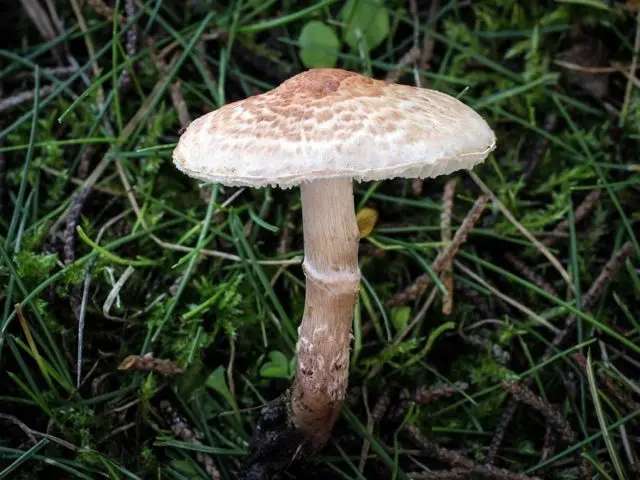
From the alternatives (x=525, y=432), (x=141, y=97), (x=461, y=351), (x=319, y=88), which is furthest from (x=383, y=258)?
(x=141, y=97)

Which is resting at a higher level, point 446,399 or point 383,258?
point 383,258

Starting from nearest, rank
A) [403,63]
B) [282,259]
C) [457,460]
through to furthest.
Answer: [457,460], [282,259], [403,63]

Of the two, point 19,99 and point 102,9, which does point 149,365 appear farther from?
point 102,9

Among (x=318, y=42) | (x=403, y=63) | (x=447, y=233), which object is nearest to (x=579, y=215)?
(x=447, y=233)

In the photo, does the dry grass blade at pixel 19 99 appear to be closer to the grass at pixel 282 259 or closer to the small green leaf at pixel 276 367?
the grass at pixel 282 259

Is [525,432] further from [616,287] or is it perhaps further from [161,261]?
[161,261]

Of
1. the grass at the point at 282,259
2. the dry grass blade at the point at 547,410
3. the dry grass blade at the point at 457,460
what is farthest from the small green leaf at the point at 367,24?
the dry grass blade at the point at 457,460
